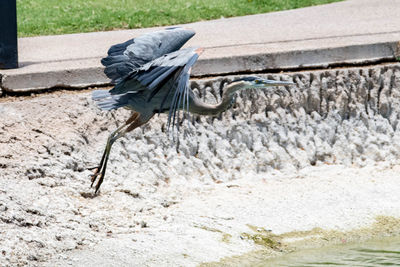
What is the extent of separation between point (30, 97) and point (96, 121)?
651 millimetres

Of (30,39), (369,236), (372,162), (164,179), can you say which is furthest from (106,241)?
(30,39)

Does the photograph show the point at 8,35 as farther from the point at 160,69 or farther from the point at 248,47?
the point at 160,69

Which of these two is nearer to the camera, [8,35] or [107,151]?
[107,151]

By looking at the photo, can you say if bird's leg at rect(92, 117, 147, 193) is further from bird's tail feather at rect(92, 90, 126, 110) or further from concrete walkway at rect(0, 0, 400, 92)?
concrete walkway at rect(0, 0, 400, 92)

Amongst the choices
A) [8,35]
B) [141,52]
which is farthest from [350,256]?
[8,35]

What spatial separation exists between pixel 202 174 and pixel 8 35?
2.38 meters

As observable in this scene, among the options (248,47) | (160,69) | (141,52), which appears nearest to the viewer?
(160,69)

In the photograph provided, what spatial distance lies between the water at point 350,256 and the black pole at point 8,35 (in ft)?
11.4

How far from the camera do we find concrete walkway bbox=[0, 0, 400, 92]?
7.54 meters

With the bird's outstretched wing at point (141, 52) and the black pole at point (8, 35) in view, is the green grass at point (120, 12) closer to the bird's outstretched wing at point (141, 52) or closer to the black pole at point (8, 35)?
the black pole at point (8, 35)

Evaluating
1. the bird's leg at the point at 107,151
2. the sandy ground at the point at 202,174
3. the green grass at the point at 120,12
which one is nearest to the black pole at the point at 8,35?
the sandy ground at the point at 202,174

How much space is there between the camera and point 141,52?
5.98m

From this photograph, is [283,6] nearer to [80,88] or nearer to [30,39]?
[30,39]

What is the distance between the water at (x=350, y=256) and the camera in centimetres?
572
